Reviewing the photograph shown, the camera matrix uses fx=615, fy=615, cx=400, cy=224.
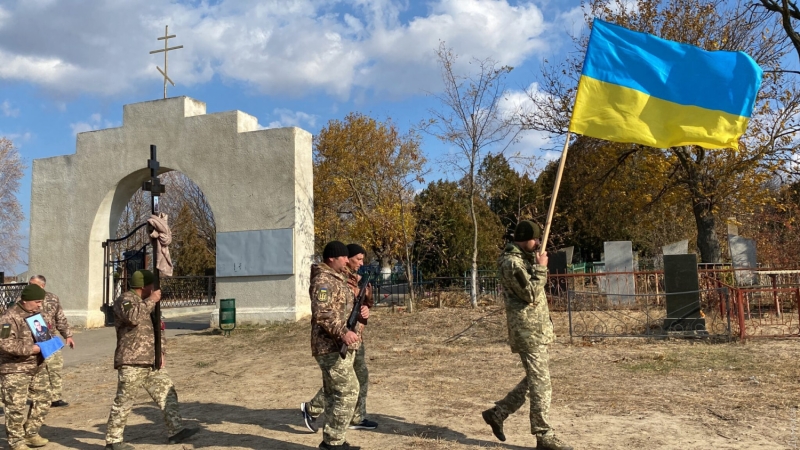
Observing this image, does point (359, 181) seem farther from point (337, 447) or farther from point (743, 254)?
point (337, 447)

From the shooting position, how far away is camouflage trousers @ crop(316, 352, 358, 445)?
5016mm

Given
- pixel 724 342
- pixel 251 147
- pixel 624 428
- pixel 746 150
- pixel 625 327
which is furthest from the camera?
pixel 746 150

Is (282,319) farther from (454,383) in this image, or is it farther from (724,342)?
(724,342)

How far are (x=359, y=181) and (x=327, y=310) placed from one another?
2334 cm

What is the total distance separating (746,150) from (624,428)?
1426cm

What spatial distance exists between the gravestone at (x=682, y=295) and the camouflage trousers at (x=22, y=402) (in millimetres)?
9628

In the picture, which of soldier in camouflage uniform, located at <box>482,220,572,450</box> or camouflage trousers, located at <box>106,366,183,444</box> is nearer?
soldier in camouflage uniform, located at <box>482,220,572,450</box>

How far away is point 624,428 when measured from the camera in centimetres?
564

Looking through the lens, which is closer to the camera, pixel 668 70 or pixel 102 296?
pixel 668 70

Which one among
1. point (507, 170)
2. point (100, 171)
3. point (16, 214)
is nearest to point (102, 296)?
point (100, 171)

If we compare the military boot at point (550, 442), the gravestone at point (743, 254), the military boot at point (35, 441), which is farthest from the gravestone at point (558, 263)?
the military boot at point (35, 441)

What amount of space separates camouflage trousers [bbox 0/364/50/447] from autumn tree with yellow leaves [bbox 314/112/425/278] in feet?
54.0

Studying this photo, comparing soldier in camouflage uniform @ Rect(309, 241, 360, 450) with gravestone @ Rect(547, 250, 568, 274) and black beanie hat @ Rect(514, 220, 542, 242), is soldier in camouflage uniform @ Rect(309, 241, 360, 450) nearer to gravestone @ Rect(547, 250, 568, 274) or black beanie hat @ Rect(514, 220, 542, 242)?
black beanie hat @ Rect(514, 220, 542, 242)

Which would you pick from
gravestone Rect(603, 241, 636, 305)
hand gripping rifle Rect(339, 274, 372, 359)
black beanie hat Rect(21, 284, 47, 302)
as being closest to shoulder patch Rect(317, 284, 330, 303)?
hand gripping rifle Rect(339, 274, 372, 359)
